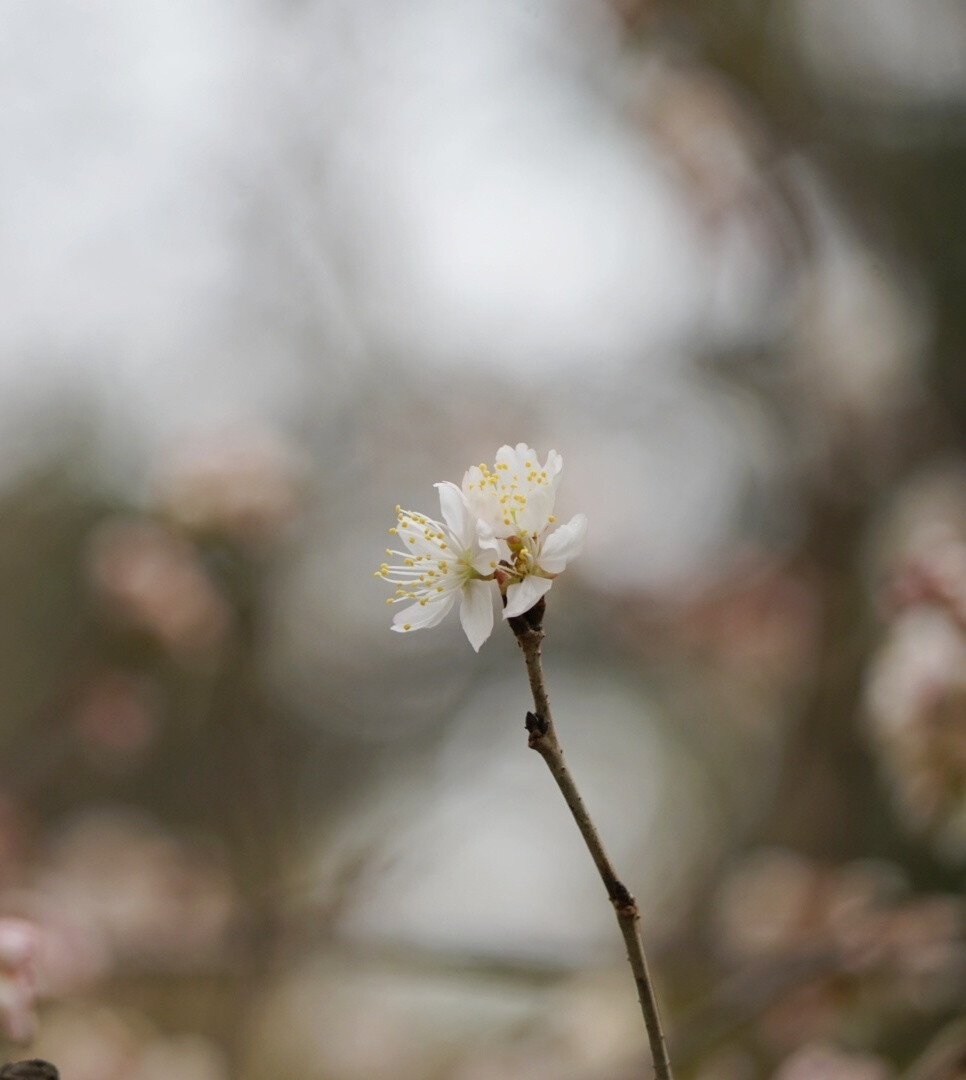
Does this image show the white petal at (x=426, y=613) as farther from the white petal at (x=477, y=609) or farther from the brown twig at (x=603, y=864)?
the brown twig at (x=603, y=864)

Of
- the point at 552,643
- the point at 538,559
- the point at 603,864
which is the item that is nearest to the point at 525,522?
the point at 538,559

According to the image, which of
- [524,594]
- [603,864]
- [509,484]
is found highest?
[509,484]

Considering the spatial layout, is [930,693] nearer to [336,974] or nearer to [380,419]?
[336,974]

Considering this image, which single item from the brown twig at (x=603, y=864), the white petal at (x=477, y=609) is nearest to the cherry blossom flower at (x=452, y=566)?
the white petal at (x=477, y=609)

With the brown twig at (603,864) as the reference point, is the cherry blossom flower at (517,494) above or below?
above

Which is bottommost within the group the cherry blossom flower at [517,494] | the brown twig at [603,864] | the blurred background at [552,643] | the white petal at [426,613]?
the brown twig at [603,864]

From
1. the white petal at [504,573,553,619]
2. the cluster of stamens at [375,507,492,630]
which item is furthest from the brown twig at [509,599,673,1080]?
the cluster of stamens at [375,507,492,630]

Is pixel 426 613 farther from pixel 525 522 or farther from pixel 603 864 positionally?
pixel 603 864

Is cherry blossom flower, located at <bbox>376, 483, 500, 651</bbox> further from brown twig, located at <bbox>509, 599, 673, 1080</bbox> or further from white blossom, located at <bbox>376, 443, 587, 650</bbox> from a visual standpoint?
brown twig, located at <bbox>509, 599, 673, 1080</bbox>
